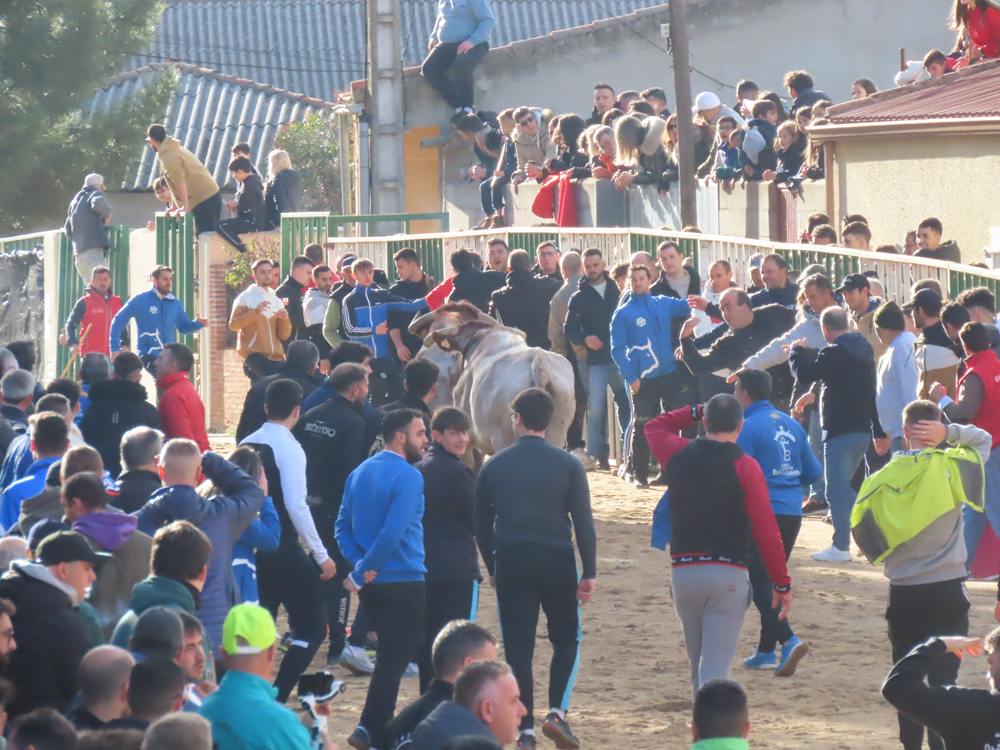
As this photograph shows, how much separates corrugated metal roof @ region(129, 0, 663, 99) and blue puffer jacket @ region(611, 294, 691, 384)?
1182 inches

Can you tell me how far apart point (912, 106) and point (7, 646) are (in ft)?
45.8

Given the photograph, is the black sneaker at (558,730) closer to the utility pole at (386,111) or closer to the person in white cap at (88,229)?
the utility pole at (386,111)

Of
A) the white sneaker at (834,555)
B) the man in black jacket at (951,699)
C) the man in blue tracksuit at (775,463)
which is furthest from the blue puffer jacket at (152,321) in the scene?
the man in black jacket at (951,699)

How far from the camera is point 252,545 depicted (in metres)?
9.35

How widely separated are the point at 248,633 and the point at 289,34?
143ft

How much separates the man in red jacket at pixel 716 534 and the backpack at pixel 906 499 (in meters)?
0.55

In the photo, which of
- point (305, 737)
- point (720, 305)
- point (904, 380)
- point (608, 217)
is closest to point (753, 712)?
point (904, 380)

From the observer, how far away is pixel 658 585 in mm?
13719

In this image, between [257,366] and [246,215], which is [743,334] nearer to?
[257,366]

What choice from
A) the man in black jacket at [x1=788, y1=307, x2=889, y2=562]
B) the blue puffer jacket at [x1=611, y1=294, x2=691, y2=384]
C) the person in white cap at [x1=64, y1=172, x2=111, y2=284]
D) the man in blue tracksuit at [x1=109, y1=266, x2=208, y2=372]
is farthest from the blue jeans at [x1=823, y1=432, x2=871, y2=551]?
the person in white cap at [x1=64, y1=172, x2=111, y2=284]

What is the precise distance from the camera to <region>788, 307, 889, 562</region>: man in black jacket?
13.1m

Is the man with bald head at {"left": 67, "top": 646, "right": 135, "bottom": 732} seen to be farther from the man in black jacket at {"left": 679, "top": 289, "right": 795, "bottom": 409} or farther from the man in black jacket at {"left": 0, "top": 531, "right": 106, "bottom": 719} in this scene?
the man in black jacket at {"left": 679, "top": 289, "right": 795, "bottom": 409}

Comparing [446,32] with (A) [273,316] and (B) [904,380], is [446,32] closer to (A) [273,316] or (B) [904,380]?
(A) [273,316]

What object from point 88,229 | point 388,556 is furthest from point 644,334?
point 88,229
